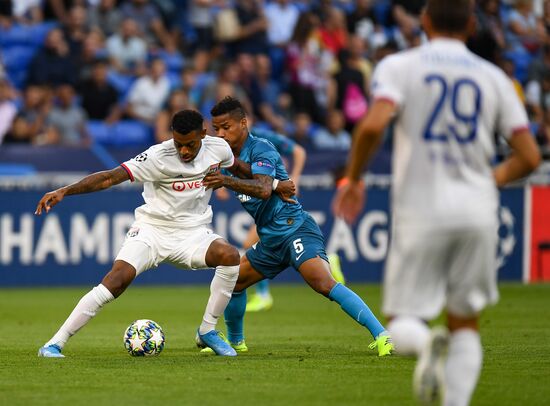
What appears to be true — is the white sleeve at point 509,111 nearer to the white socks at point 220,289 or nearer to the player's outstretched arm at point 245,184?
the player's outstretched arm at point 245,184

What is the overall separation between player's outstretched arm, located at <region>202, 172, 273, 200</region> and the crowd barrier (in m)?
8.74

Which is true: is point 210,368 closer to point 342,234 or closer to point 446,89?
point 446,89

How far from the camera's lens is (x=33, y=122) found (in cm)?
1889

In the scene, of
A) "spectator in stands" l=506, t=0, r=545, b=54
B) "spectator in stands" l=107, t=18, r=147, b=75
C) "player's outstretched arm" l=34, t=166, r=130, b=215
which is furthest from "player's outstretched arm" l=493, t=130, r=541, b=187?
"spectator in stands" l=506, t=0, r=545, b=54

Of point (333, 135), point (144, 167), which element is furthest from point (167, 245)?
point (333, 135)

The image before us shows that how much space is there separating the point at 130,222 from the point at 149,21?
500 centimetres

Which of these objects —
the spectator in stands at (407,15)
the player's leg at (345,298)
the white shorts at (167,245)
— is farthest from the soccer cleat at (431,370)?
the spectator in stands at (407,15)

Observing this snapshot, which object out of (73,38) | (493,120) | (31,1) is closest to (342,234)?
(73,38)

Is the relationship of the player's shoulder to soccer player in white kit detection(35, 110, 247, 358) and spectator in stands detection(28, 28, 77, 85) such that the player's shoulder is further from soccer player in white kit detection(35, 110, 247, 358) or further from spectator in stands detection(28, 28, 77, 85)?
spectator in stands detection(28, 28, 77, 85)

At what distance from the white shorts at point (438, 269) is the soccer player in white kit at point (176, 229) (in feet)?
12.4

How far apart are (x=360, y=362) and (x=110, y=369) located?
193 centimetres

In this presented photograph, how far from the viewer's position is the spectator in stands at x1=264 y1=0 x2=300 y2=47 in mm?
22859

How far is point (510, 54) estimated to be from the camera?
80.0 feet

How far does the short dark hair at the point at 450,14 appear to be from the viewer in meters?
5.84
